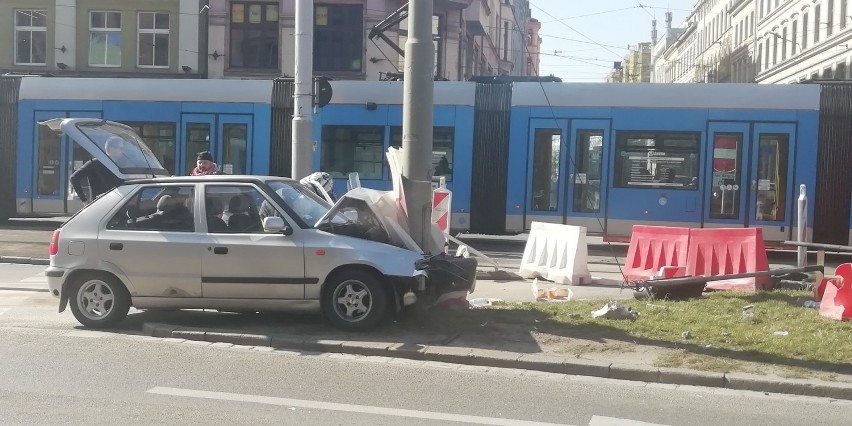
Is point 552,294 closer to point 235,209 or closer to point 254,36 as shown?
point 235,209

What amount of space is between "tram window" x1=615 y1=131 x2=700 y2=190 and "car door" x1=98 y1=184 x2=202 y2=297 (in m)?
10.5

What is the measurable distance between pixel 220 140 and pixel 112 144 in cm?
598

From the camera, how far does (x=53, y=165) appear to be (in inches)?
782

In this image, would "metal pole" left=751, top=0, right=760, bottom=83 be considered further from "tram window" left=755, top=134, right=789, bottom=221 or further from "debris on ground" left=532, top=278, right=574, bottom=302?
"debris on ground" left=532, top=278, right=574, bottom=302

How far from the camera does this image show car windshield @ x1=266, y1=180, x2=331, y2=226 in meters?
8.99

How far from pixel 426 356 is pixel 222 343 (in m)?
1.99

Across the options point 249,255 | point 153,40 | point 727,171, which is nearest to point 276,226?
point 249,255

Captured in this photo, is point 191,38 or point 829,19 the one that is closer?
point 191,38

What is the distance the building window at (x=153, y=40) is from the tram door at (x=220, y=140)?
14556 mm

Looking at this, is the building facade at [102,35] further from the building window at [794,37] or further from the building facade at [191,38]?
the building window at [794,37]

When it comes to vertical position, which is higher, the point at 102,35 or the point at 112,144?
the point at 102,35

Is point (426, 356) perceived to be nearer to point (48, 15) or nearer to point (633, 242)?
point (633, 242)

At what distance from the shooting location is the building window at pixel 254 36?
32156mm

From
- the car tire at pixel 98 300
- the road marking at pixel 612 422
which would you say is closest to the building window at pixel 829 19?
the car tire at pixel 98 300
